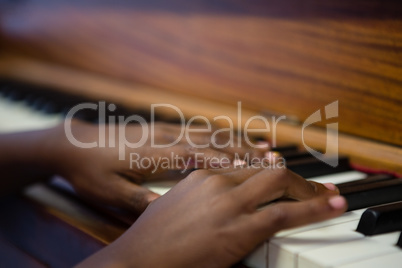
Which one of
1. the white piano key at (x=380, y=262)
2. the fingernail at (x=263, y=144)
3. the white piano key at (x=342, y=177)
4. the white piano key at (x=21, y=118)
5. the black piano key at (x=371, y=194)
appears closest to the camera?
the white piano key at (x=380, y=262)

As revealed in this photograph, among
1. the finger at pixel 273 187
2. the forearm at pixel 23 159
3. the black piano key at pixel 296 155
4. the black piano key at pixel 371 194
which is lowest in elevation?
the forearm at pixel 23 159

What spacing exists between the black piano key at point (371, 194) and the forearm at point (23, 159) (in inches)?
22.2

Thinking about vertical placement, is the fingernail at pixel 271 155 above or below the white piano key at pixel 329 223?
above

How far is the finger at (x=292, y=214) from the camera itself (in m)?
0.60

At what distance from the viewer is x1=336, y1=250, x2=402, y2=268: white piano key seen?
55 cm

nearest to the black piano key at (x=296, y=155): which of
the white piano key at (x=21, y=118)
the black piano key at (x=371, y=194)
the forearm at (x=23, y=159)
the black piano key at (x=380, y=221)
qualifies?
the black piano key at (x=371, y=194)

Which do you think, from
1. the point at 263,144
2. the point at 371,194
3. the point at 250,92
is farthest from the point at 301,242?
the point at 250,92

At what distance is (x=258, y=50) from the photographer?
1139mm

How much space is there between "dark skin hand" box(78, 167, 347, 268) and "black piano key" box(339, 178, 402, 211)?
0.06 meters

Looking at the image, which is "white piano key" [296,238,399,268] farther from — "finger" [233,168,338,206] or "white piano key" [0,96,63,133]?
"white piano key" [0,96,63,133]

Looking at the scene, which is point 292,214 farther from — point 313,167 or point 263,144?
point 263,144

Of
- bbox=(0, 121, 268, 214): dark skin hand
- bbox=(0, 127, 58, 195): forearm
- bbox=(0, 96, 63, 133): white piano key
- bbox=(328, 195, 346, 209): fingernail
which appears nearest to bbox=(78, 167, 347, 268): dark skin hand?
bbox=(328, 195, 346, 209): fingernail

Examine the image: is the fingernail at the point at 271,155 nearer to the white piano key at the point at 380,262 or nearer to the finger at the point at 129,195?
the finger at the point at 129,195

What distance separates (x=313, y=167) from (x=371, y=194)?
0.46 ft
